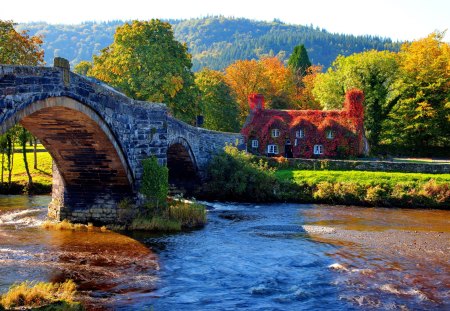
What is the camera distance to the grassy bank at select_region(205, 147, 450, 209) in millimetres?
37656

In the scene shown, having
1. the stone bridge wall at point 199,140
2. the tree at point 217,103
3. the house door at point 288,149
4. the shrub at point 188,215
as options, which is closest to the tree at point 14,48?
the stone bridge wall at point 199,140

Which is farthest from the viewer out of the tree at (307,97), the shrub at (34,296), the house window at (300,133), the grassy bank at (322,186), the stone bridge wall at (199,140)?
the tree at (307,97)

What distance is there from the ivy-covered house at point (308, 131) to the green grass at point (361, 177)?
13.2 m

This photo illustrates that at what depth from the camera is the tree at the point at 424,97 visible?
59219mm

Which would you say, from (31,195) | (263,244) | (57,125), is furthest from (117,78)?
(263,244)

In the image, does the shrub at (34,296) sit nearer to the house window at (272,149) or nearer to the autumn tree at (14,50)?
the autumn tree at (14,50)

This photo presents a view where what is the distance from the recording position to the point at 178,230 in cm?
2833

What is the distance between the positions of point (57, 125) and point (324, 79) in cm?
4738

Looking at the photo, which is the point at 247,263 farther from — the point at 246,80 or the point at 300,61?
the point at 300,61

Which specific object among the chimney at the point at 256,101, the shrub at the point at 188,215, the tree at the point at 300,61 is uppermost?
the tree at the point at 300,61

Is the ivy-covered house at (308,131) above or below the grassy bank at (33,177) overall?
above

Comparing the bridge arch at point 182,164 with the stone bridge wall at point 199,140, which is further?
the bridge arch at point 182,164

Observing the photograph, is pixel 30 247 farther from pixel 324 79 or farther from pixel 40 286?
pixel 324 79

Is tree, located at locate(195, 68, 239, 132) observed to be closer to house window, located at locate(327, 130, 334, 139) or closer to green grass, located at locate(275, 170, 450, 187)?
house window, located at locate(327, 130, 334, 139)
